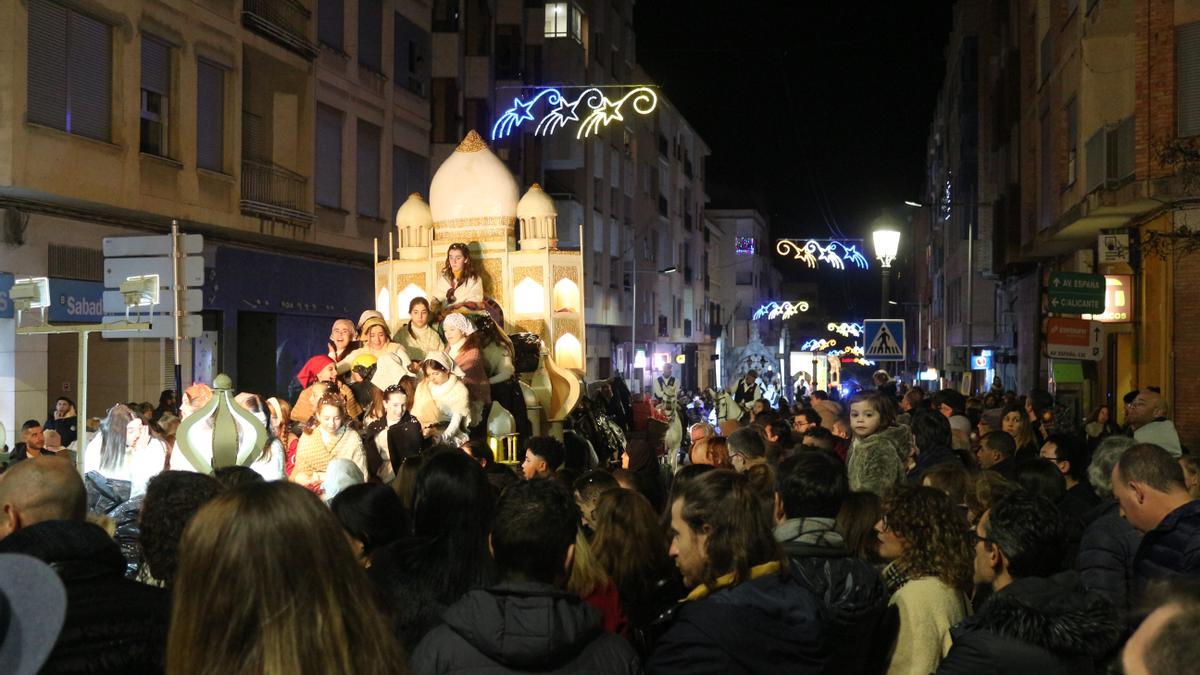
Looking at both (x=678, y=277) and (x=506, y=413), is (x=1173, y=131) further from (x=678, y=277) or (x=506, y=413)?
(x=678, y=277)

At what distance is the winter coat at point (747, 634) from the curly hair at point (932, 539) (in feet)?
3.73

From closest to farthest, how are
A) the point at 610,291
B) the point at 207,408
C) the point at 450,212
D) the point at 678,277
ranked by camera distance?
the point at 207,408, the point at 450,212, the point at 610,291, the point at 678,277

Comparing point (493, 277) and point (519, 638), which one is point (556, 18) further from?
point (519, 638)

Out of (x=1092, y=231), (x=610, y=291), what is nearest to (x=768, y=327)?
(x=610, y=291)

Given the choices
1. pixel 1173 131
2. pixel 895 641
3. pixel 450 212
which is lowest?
pixel 895 641

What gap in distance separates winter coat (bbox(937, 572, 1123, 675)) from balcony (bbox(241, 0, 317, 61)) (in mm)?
23486

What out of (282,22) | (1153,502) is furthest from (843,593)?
(282,22)

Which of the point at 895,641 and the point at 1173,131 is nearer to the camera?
the point at 895,641

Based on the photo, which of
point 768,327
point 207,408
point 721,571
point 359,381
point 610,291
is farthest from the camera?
point 768,327

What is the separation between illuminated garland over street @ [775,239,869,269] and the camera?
25.7 meters

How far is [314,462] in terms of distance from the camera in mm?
10703

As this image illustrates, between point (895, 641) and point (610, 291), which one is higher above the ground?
point (610, 291)

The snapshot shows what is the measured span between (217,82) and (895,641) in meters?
22.2

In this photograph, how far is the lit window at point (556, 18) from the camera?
4556cm
